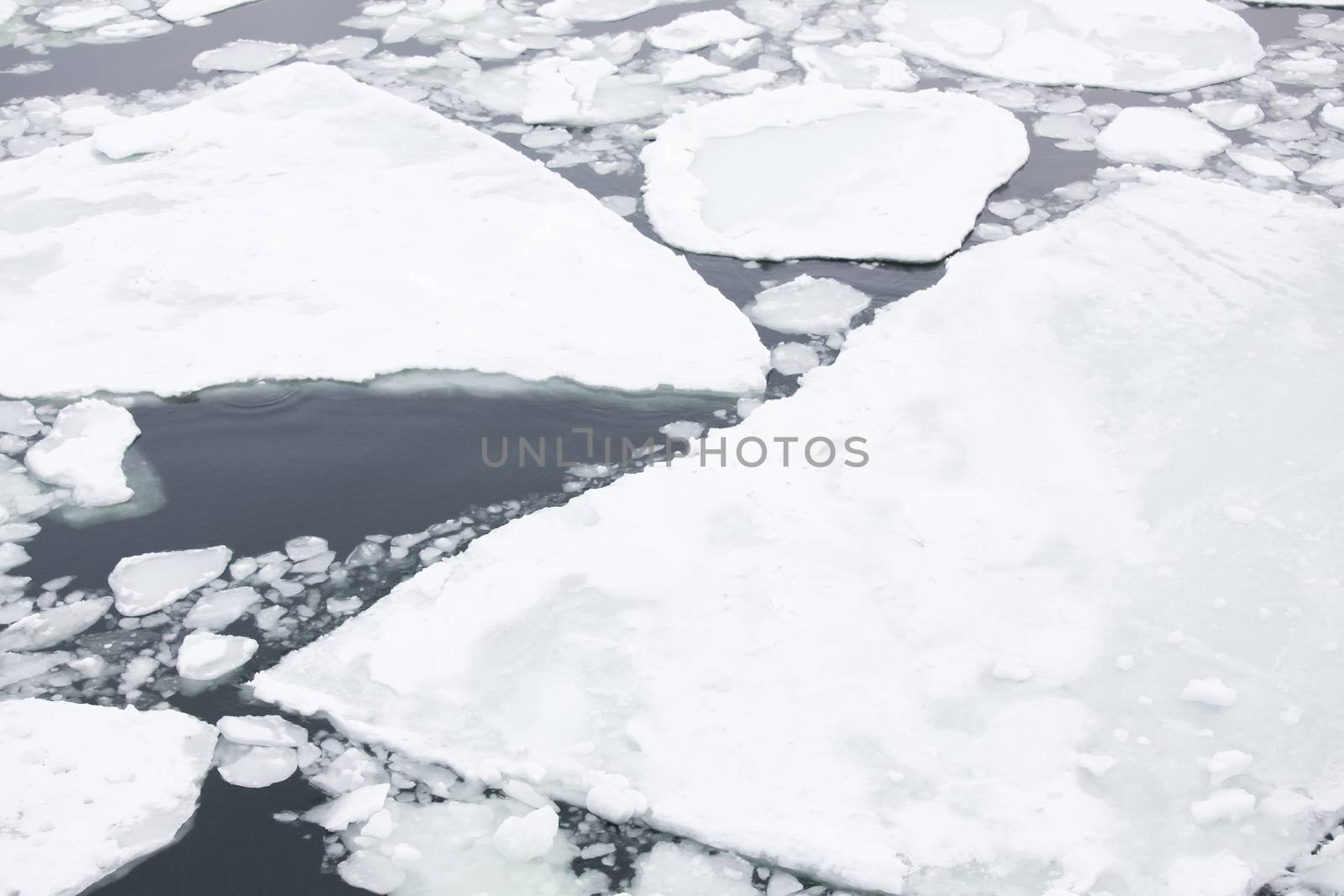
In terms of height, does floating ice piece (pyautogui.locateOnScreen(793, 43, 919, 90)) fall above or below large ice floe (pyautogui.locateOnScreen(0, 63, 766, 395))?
above

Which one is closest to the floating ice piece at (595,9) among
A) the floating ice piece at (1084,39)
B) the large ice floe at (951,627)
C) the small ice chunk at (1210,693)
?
the floating ice piece at (1084,39)

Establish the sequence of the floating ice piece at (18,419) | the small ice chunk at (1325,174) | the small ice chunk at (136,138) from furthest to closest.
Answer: the small ice chunk at (136,138)
the small ice chunk at (1325,174)
the floating ice piece at (18,419)

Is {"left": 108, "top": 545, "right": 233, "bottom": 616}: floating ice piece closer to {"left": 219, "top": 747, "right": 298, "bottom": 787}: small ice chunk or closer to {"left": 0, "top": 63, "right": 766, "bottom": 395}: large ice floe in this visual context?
{"left": 219, "top": 747, "right": 298, "bottom": 787}: small ice chunk

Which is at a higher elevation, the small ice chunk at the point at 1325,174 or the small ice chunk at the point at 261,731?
the small ice chunk at the point at 1325,174

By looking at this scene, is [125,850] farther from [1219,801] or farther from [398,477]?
[1219,801]

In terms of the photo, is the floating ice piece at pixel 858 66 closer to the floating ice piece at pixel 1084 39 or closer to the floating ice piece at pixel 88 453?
→ the floating ice piece at pixel 1084 39

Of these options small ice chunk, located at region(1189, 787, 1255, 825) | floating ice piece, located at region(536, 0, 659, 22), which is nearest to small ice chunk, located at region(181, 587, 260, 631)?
small ice chunk, located at region(1189, 787, 1255, 825)

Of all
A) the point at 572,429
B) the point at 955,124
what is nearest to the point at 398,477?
the point at 572,429

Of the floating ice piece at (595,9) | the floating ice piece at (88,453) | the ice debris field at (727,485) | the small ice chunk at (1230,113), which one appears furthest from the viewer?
the floating ice piece at (595,9)

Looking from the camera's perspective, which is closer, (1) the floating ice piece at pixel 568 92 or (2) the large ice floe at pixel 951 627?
(2) the large ice floe at pixel 951 627
